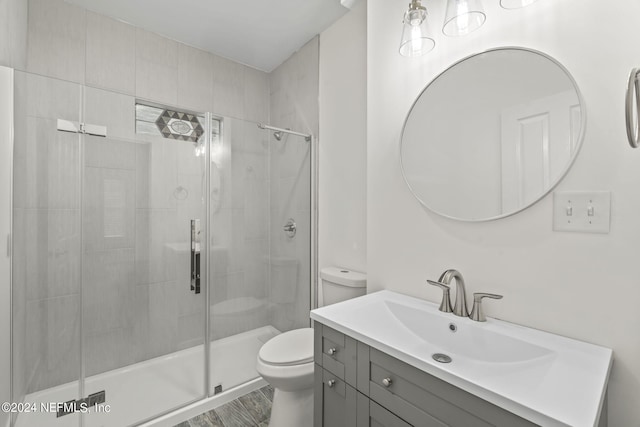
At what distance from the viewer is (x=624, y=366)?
2.67ft

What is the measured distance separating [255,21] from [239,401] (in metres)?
2.58

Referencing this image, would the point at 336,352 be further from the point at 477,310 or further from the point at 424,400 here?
the point at 477,310

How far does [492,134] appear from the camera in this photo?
1.09 meters

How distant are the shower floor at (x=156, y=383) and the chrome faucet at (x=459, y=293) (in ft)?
5.03

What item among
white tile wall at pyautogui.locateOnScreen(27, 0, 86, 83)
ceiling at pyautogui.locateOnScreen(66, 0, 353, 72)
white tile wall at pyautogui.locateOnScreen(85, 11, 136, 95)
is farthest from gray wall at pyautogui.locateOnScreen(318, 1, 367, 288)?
white tile wall at pyautogui.locateOnScreen(27, 0, 86, 83)

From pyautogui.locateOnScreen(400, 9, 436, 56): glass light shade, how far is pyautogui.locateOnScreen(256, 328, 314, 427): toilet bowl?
1546 mm

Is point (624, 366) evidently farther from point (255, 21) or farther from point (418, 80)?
point (255, 21)

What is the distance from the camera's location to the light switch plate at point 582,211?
33.3 inches

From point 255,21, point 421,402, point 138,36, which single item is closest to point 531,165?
point 421,402

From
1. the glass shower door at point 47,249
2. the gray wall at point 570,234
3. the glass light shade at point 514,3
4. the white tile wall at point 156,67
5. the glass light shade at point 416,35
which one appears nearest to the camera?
the gray wall at point 570,234

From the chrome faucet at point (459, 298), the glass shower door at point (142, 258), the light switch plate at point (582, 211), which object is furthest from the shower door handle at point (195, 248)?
the light switch plate at point (582, 211)

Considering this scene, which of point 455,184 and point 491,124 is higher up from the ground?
point 491,124

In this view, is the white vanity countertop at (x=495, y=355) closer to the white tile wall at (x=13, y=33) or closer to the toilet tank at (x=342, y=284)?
the toilet tank at (x=342, y=284)

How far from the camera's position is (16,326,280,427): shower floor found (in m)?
1.50
